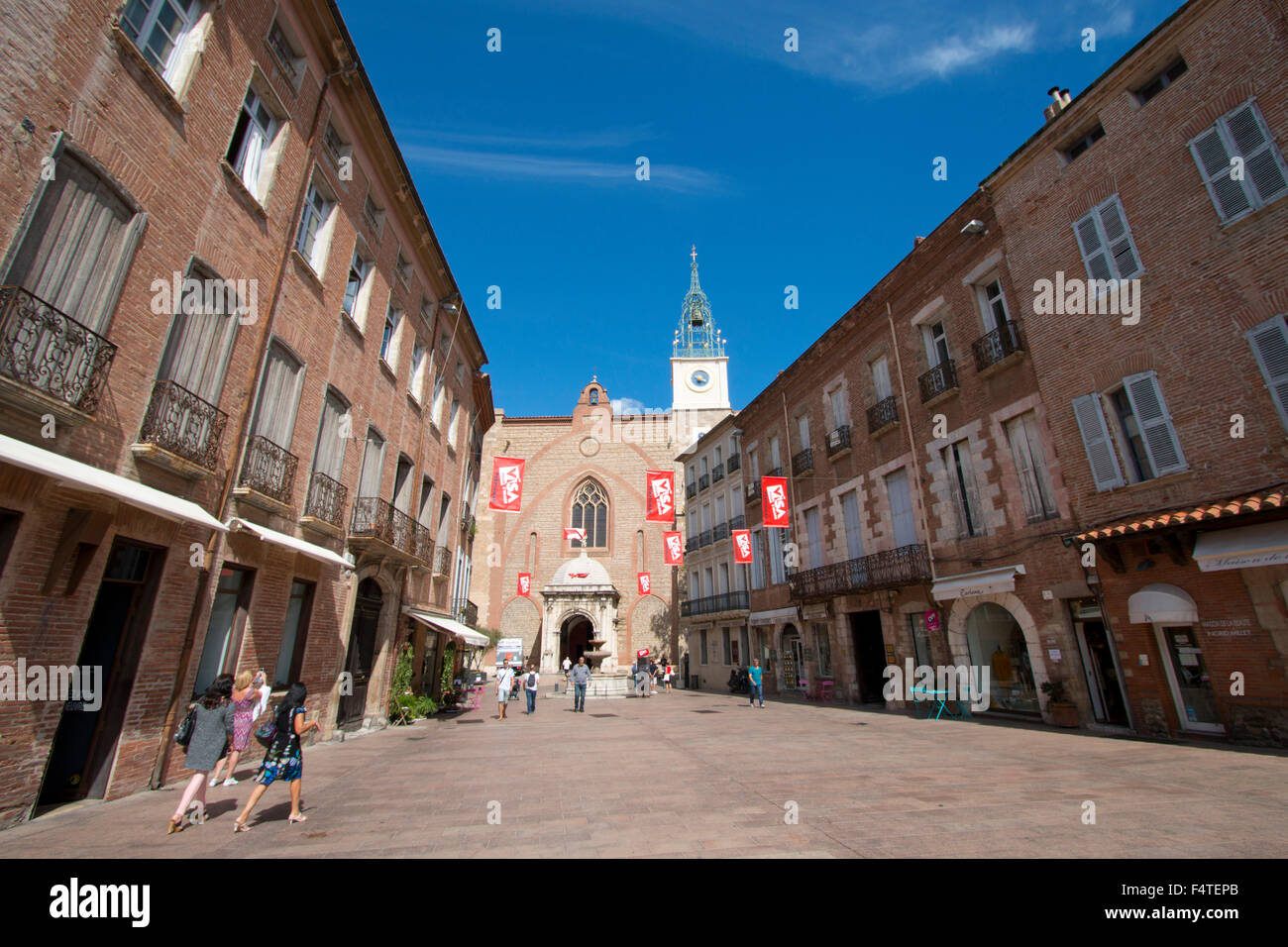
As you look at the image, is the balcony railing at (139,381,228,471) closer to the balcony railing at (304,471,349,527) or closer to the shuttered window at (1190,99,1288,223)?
the balcony railing at (304,471,349,527)

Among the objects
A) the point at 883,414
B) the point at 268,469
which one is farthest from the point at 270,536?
the point at 883,414

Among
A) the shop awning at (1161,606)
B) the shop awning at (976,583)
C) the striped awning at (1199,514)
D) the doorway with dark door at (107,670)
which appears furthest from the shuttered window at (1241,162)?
the doorway with dark door at (107,670)

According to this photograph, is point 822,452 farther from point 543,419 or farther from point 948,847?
point 543,419

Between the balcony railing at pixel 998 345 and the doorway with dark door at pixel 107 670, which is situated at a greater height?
the balcony railing at pixel 998 345

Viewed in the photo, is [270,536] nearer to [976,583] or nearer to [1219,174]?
[976,583]

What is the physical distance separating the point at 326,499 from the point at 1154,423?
1557 cm

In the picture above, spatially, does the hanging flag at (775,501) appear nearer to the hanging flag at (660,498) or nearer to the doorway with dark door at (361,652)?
the hanging flag at (660,498)

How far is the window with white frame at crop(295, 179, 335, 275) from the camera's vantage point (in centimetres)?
1104

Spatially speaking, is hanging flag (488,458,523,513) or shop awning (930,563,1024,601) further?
hanging flag (488,458,523,513)

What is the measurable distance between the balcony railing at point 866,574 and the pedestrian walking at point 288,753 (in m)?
Answer: 14.5

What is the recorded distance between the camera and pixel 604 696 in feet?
88.3

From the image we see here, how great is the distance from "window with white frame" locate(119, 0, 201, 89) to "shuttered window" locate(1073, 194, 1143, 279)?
1584cm

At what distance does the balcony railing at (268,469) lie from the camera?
877 centimetres

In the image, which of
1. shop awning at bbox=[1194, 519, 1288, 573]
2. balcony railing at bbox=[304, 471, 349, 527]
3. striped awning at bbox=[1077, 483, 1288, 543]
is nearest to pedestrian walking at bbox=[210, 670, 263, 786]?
balcony railing at bbox=[304, 471, 349, 527]
